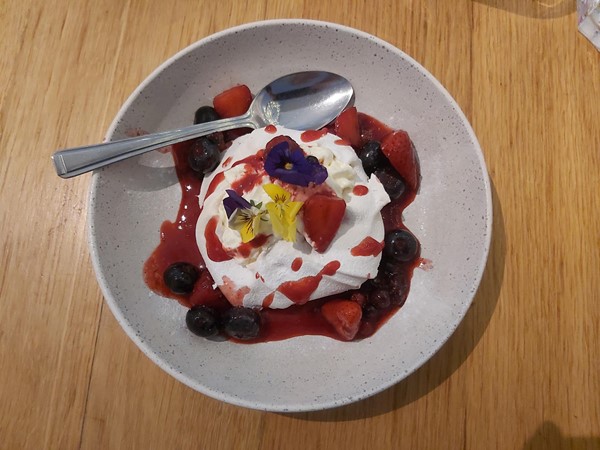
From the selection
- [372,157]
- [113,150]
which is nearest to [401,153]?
[372,157]

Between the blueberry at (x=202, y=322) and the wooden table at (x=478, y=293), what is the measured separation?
0.21 metres

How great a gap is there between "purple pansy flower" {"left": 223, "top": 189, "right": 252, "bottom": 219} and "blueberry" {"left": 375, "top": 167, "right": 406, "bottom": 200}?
0.42m

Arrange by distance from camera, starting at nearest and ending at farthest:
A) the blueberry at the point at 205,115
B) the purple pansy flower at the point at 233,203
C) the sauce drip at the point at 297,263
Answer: the purple pansy flower at the point at 233,203 → the sauce drip at the point at 297,263 → the blueberry at the point at 205,115

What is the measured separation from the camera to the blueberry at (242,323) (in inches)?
52.6

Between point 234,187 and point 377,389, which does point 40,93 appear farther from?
point 377,389

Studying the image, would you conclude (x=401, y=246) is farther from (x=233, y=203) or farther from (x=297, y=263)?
(x=233, y=203)

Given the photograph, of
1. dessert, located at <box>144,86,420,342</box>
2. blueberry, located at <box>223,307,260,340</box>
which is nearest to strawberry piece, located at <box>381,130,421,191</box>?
dessert, located at <box>144,86,420,342</box>

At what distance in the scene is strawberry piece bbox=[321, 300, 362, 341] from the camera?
134cm

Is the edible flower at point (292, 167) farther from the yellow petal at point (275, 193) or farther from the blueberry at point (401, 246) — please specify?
the blueberry at point (401, 246)

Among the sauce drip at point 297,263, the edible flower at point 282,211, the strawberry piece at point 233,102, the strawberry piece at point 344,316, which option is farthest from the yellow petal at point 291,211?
the strawberry piece at point 233,102

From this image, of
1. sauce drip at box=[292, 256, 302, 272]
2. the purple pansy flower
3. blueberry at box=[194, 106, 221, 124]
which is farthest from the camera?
blueberry at box=[194, 106, 221, 124]

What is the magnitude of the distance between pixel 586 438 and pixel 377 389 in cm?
66

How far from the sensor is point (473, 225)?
52.4 inches

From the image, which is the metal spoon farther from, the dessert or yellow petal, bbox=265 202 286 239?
yellow petal, bbox=265 202 286 239
